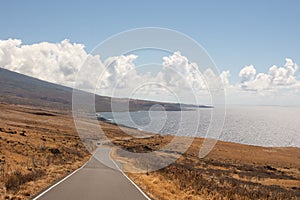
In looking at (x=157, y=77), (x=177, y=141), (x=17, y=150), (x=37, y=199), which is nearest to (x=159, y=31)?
(x=157, y=77)

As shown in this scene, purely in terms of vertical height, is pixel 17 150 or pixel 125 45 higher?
pixel 125 45

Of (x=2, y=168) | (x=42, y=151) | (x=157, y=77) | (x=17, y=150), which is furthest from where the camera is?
(x=42, y=151)

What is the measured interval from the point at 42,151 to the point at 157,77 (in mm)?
16634

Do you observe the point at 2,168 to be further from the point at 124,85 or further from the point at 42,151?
the point at 42,151

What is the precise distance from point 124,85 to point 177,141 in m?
47.4

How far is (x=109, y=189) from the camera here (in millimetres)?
14812

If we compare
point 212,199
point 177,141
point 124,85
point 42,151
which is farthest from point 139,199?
point 177,141

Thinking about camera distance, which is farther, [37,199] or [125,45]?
[125,45]

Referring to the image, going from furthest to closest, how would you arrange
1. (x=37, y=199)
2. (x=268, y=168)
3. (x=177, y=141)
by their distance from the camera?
(x=177, y=141)
(x=268, y=168)
(x=37, y=199)

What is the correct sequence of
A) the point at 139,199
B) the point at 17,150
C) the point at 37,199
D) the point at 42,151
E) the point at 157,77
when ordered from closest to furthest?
the point at 37,199
the point at 139,199
the point at 157,77
the point at 17,150
the point at 42,151

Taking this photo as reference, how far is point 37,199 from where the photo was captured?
37.2ft

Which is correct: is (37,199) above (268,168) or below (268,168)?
above

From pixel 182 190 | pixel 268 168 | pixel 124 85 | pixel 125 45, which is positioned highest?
pixel 125 45

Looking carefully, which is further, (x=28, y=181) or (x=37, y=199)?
(x=28, y=181)
